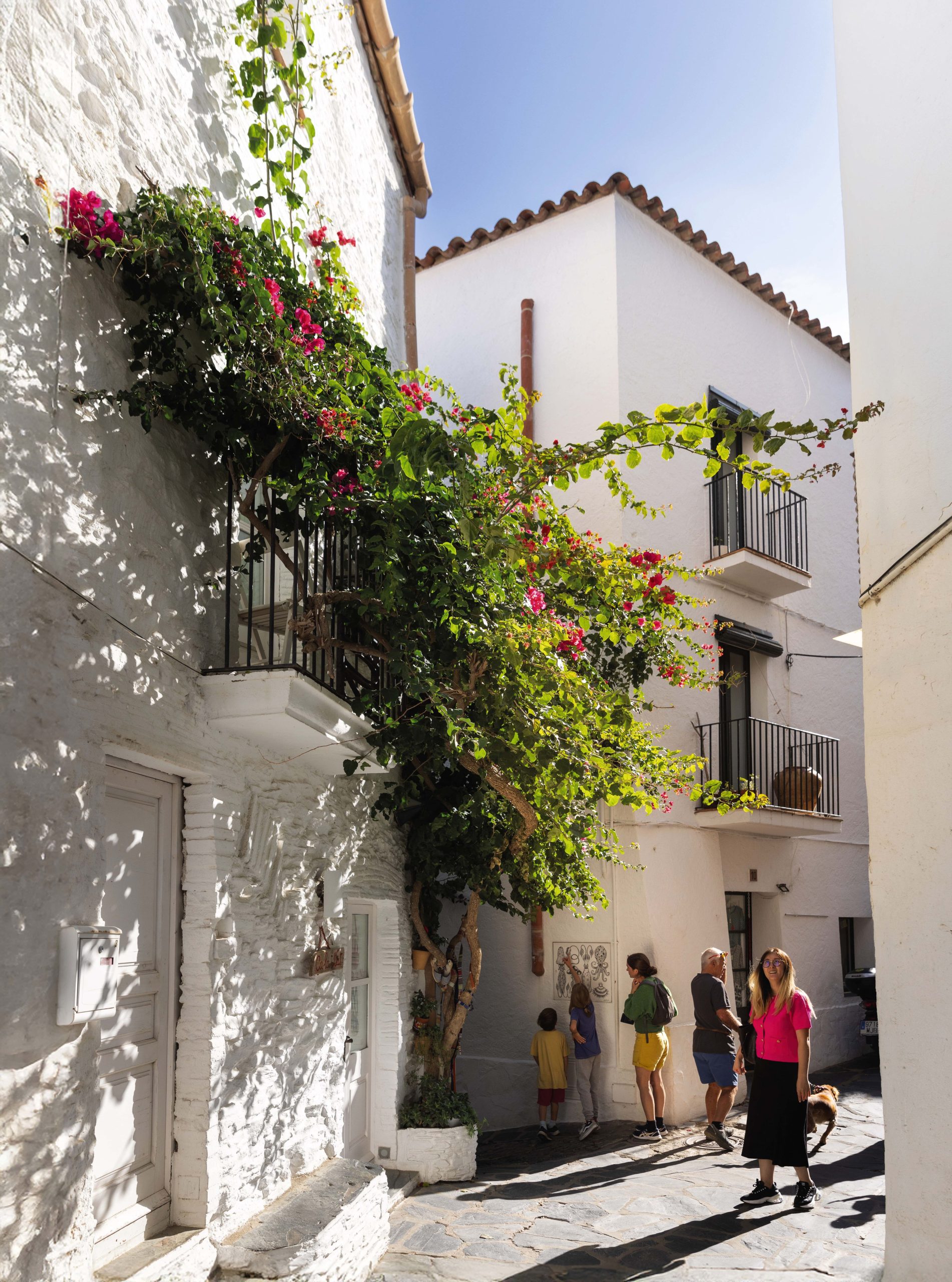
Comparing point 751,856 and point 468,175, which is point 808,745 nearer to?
point 751,856

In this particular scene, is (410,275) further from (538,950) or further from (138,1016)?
(138,1016)

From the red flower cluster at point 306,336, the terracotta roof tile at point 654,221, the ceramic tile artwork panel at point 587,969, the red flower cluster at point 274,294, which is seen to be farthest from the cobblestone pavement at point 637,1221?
the terracotta roof tile at point 654,221

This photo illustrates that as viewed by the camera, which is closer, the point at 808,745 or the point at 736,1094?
the point at 736,1094

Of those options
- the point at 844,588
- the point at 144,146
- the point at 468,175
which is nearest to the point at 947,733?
the point at 144,146

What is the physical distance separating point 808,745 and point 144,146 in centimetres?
974

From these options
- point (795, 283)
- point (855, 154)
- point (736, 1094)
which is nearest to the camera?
point (855, 154)

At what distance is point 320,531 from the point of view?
22.0ft

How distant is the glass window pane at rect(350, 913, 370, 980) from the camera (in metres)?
7.39

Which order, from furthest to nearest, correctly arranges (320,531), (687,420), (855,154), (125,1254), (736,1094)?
1. (736,1094)
2. (320,531)
3. (855,154)
4. (125,1254)
5. (687,420)

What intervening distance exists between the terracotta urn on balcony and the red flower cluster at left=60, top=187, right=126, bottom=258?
9.48m

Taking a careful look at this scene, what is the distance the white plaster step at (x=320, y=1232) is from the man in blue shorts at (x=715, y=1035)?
10.7 ft

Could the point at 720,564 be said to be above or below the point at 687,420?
above

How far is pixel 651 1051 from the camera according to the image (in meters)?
8.96

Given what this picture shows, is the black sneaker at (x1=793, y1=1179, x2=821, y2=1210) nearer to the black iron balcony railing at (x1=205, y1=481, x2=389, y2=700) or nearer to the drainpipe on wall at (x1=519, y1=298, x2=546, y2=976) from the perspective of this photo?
the black iron balcony railing at (x1=205, y1=481, x2=389, y2=700)
